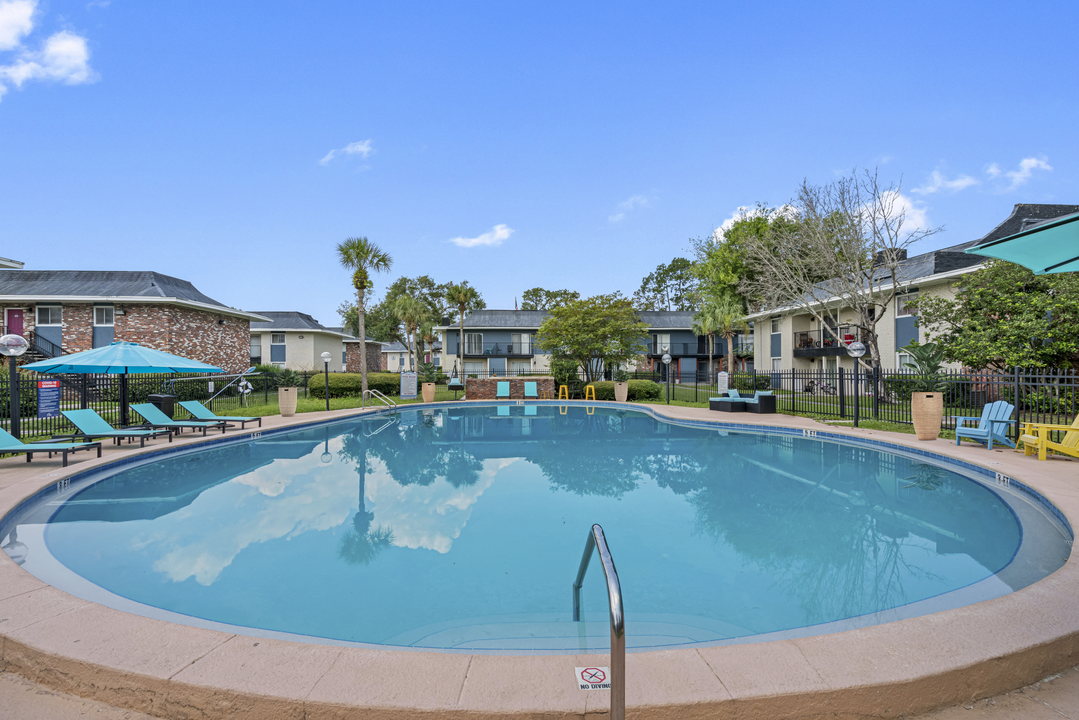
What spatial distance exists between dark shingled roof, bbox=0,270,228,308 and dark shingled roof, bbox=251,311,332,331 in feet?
28.5

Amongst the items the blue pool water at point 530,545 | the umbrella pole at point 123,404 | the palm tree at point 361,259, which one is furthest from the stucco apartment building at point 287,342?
Result: the blue pool water at point 530,545

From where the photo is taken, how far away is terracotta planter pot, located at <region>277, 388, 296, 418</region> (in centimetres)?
1612

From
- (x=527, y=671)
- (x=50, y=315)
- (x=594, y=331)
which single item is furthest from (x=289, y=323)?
(x=527, y=671)

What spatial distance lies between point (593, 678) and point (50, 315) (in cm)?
2960

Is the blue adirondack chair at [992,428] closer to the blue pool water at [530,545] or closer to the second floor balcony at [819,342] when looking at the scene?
the blue pool water at [530,545]

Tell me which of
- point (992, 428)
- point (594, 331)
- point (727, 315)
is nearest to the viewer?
point (992, 428)

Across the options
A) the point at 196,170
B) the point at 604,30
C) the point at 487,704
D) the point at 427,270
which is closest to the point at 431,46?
the point at 604,30

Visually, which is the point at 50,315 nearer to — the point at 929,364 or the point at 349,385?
the point at 349,385

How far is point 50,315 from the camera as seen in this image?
2214 centimetres

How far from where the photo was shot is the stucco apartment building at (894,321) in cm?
1983

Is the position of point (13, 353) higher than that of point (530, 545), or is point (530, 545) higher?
point (13, 353)

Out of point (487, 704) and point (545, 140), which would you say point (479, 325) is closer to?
point (545, 140)

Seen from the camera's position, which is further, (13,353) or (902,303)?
(902,303)

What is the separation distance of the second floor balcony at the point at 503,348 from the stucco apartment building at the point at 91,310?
62.8 ft
